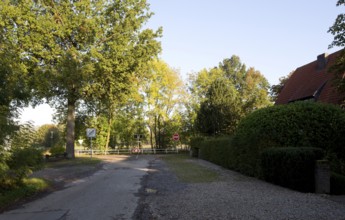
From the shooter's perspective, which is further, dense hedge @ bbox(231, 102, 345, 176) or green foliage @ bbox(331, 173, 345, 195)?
dense hedge @ bbox(231, 102, 345, 176)

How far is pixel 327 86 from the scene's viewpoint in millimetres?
29984

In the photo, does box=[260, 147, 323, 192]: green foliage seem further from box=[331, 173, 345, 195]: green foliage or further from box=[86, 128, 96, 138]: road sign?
box=[86, 128, 96, 138]: road sign

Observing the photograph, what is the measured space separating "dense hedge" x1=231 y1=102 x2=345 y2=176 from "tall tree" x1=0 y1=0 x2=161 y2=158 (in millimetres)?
16242

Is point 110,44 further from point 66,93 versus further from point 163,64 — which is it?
point 163,64

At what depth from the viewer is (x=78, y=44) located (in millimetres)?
30266

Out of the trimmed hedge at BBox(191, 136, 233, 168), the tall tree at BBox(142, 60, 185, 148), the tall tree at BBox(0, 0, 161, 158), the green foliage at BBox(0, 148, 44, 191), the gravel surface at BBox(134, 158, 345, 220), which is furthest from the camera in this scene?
the tall tree at BBox(142, 60, 185, 148)

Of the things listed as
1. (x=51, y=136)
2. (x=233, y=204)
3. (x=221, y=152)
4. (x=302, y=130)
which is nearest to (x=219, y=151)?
(x=221, y=152)

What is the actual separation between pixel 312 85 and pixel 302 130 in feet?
61.3

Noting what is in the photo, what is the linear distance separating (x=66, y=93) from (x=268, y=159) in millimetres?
21837

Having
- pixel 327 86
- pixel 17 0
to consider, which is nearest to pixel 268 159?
pixel 327 86

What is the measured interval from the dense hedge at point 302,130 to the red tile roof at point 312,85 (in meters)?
12.5

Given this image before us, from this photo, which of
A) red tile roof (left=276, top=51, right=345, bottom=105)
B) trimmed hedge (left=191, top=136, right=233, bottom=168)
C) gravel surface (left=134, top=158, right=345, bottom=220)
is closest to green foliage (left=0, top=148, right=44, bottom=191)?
gravel surface (left=134, top=158, right=345, bottom=220)

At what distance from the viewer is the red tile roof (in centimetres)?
2936

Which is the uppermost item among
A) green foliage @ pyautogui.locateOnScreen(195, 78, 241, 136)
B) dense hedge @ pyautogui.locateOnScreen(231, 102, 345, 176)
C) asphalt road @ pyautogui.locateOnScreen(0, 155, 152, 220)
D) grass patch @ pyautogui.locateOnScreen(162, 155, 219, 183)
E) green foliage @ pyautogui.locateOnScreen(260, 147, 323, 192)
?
green foliage @ pyautogui.locateOnScreen(195, 78, 241, 136)
